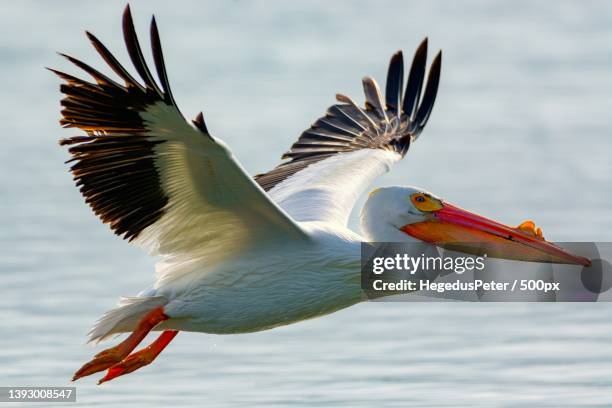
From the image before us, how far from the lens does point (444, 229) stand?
9539mm

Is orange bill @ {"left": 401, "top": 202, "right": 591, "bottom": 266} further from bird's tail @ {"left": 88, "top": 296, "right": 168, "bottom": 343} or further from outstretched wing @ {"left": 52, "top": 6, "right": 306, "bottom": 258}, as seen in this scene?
bird's tail @ {"left": 88, "top": 296, "right": 168, "bottom": 343}

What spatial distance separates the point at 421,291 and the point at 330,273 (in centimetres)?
76

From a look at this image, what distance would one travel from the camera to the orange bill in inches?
368

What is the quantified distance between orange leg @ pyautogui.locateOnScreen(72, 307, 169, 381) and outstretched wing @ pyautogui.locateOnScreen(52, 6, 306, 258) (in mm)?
458

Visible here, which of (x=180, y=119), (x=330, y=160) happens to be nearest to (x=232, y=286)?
(x=180, y=119)

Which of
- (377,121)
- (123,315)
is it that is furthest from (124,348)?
(377,121)

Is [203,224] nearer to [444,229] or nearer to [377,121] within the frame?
[444,229]

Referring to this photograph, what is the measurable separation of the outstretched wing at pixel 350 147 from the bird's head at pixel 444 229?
0.51m

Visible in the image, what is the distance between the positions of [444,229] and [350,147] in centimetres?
236

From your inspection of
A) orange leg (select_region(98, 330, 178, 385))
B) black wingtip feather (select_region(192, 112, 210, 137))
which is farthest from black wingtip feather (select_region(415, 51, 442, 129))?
black wingtip feather (select_region(192, 112, 210, 137))

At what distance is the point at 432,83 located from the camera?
12.2 meters

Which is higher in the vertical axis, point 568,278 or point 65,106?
point 65,106

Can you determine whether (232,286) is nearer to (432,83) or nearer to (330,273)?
(330,273)

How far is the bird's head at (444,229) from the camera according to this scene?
30.6 feet
